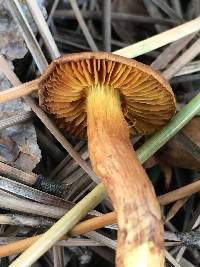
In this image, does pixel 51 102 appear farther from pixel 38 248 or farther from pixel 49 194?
pixel 38 248

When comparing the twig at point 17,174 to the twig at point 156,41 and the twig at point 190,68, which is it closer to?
the twig at point 156,41

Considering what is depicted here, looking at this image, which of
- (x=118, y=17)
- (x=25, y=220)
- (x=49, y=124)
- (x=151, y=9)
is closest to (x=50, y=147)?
(x=49, y=124)

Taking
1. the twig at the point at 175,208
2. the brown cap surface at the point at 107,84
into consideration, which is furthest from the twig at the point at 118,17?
the twig at the point at 175,208

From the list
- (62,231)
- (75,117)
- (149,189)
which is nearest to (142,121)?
(75,117)

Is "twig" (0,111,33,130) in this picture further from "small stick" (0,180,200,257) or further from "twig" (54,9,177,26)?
"twig" (54,9,177,26)

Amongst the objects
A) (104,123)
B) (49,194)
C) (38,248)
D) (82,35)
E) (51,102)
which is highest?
(82,35)

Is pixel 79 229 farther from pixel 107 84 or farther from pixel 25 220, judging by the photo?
pixel 107 84
